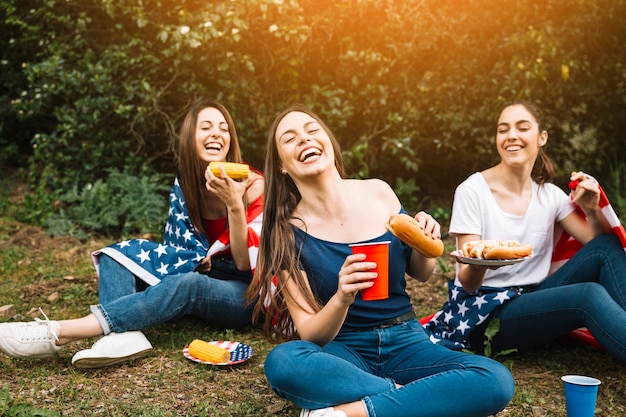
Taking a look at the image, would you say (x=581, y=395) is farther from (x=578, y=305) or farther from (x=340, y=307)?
(x=340, y=307)

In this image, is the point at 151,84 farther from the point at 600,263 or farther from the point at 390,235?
the point at 600,263

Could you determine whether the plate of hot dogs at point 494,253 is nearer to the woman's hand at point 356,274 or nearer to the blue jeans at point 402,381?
the blue jeans at point 402,381

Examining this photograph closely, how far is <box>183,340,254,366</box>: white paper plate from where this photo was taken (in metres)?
3.54

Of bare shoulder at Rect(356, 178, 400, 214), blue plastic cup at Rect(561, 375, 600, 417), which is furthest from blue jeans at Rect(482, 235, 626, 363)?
bare shoulder at Rect(356, 178, 400, 214)

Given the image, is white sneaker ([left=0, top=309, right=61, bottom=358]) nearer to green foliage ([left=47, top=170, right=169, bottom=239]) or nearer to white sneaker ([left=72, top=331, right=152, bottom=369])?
white sneaker ([left=72, top=331, right=152, bottom=369])

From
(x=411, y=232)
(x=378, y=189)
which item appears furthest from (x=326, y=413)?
(x=378, y=189)

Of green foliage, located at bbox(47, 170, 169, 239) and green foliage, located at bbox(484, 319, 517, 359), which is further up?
green foliage, located at bbox(47, 170, 169, 239)

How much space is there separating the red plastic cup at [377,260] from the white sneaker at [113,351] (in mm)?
1529

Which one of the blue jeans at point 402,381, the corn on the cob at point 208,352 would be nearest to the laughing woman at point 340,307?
the blue jeans at point 402,381

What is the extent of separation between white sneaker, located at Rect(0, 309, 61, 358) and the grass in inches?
4.0

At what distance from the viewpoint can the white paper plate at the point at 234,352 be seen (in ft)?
11.6

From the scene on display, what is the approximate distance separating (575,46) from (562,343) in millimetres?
3993

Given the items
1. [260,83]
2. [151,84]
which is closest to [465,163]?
[260,83]

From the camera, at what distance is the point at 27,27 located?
7.10m
